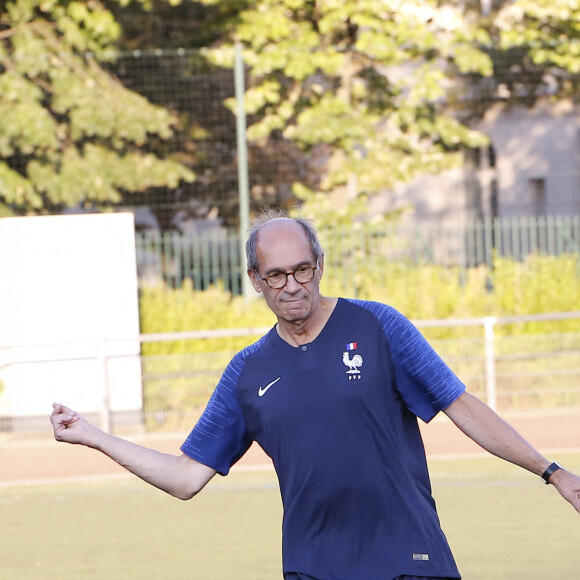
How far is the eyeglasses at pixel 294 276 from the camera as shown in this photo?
4109 millimetres

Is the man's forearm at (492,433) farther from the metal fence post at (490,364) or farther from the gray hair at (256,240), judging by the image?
the metal fence post at (490,364)

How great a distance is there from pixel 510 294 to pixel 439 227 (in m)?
1.24

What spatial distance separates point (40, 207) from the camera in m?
19.4

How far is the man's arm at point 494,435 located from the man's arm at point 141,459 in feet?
2.84

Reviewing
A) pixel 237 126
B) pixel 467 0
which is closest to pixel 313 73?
pixel 237 126

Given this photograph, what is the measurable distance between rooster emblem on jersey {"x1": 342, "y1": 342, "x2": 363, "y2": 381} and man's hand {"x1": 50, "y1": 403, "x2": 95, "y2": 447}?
848 mm

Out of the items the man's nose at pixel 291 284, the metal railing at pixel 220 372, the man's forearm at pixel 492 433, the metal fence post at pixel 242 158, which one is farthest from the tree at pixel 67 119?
the man's forearm at pixel 492 433

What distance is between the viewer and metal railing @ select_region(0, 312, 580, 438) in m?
14.5

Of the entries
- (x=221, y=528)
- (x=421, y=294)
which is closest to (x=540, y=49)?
(x=421, y=294)

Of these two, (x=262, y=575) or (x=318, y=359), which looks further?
(x=262, y=575)

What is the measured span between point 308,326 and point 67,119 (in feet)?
53.0

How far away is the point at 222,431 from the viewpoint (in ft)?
14.7

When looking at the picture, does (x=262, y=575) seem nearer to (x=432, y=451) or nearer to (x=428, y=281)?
(x=432, y=451)

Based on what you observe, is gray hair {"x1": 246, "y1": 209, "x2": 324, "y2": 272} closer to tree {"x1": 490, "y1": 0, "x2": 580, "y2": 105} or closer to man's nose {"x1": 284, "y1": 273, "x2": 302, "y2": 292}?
man's nose {"x1": 284, "y1": 273, "x2": 302, "y2": 292}
